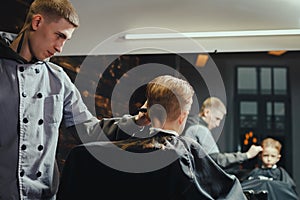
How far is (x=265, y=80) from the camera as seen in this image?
8.54 feet

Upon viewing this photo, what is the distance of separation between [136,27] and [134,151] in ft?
4.29

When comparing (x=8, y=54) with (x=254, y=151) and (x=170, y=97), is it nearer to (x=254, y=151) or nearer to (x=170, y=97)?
(x=170, y=97)

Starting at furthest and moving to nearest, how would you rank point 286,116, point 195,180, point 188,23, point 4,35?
point 188,23 → point 286,116 → point 4,35 → point 195,180

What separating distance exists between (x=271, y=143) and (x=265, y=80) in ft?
1.21

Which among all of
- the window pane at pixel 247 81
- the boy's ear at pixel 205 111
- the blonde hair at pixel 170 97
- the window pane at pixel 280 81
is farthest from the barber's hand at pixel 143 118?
the window pane at pixel 280 81

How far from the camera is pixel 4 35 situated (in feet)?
6.51

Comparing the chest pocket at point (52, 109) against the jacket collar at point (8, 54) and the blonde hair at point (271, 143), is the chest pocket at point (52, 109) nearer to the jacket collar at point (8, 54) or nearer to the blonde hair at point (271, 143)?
the jacket collar at point (8, 54)

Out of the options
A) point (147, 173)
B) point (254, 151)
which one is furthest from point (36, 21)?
point (254, 151)

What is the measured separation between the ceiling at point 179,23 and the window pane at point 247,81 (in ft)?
0.53

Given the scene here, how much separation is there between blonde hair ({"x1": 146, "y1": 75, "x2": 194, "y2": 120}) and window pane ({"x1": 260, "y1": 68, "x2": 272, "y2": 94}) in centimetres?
87

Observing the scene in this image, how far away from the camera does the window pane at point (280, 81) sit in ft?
8.43

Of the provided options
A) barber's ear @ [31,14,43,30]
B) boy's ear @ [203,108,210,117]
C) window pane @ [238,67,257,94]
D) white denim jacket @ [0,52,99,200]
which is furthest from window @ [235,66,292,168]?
barber's ear @ [31,14,43,30]

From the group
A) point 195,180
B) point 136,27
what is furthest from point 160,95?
point 136,27

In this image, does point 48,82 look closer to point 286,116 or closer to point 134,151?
point 134,151
